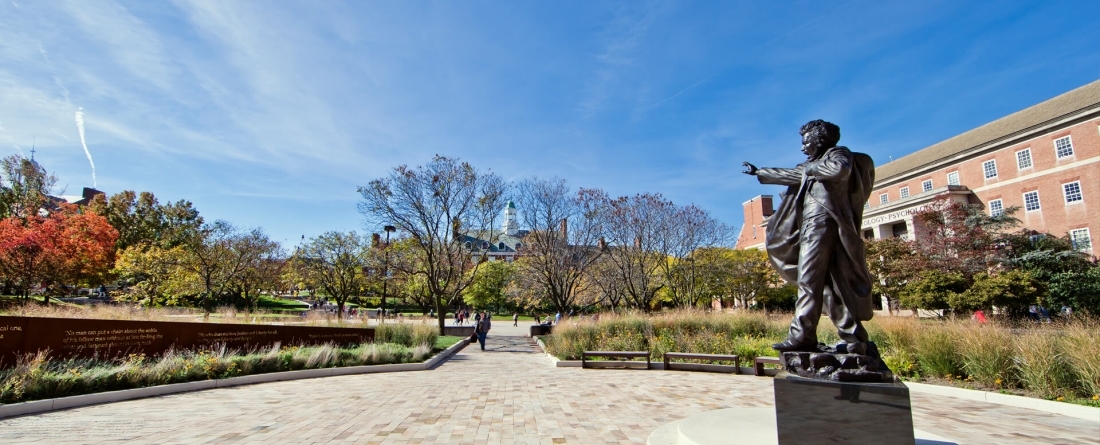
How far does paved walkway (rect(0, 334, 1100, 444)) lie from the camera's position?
5.81m

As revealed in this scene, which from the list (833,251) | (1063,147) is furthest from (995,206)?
(833,251)

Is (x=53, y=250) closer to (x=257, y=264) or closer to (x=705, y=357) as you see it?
(x=257, y=264)

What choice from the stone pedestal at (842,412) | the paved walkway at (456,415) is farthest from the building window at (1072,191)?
the stone pedestal at (842,412)

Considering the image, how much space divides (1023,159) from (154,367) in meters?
47.3

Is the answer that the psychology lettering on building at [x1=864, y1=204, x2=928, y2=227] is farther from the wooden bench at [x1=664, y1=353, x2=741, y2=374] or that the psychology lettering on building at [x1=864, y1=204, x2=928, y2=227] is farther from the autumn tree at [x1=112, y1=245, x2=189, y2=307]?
the autumn tree at [x1=112, y1=245, x2=189, y2=307]

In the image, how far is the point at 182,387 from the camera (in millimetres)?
9453

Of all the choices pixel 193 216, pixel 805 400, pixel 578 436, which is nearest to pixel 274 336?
pixel 578 436

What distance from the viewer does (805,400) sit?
14.2 feet

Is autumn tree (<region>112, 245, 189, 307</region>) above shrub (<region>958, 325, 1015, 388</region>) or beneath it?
above

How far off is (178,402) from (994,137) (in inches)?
1944

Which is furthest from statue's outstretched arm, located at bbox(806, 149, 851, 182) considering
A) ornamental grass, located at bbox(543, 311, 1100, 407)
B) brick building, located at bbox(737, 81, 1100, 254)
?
brick building, located at bbox(737, 81, 1100, 254)

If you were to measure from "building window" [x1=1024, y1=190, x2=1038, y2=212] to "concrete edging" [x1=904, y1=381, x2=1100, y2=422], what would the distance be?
34812 millimetres

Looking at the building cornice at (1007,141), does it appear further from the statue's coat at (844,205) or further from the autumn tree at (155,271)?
the autumn tree at (155,271)

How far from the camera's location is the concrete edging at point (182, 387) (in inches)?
292
